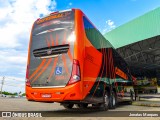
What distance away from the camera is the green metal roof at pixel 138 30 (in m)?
20.2

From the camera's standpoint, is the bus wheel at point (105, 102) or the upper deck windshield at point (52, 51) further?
the bus wheel at point (105, 102)

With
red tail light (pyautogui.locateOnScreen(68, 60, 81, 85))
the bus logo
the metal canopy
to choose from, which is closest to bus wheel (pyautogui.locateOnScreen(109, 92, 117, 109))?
red tail light (pyautogui.locateOnScreen(68, 60, 81, 85))

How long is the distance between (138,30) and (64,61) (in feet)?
53.7

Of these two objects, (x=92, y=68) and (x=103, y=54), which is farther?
(x=103, y=54)

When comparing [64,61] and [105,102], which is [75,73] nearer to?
[64,61]

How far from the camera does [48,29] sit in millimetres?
8102

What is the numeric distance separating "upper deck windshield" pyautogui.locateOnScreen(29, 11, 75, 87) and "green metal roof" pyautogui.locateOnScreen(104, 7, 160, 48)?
14.3 meters

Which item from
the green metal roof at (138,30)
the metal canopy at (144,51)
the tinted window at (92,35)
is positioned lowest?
the tinted window at (92,35)

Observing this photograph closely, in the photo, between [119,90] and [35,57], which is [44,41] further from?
[119,90]

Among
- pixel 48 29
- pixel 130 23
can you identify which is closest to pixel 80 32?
pixel 48 29

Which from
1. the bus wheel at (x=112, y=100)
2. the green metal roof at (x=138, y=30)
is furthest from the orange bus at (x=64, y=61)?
the green metal roof at (x=138, y=30)

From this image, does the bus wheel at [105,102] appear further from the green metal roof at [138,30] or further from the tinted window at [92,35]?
the green metal roof at [138,30]

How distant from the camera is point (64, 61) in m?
7.36

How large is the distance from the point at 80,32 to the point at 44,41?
1404 mm
